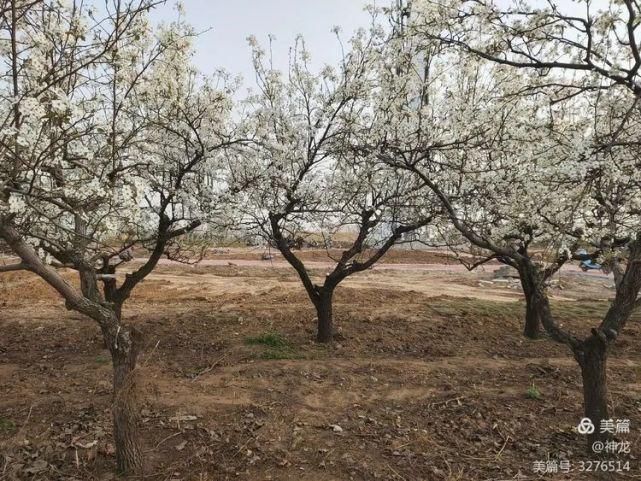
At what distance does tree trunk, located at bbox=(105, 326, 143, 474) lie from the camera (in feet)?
14.2

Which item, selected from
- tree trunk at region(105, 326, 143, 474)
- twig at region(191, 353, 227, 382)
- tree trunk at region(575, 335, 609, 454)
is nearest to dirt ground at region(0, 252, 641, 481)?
twig at region(191, 353, 227, 382)

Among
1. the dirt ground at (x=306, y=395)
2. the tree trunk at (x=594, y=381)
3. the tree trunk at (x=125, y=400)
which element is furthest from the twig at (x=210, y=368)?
the tree trunk at (x=594, y=381)

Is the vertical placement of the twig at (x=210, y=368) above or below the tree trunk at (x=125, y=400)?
below

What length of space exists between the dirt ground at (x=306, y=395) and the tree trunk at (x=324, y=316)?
38 centimetres

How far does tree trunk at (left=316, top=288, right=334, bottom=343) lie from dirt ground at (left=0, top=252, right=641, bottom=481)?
0.38 m

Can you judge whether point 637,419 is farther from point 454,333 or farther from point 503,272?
point 503,272

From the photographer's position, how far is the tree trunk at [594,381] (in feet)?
17.1

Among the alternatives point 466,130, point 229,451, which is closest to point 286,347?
point 229,451

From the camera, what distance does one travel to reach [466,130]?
7.82 m

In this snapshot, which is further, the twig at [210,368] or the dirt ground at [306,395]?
the twig at [210,368]

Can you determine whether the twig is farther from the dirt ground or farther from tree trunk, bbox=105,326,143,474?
tree trunk, bbox=105,326,143,474

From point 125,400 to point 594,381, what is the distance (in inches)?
189

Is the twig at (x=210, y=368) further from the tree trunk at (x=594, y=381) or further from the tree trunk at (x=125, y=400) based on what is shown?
the tree trunk at (x=594, y=381)

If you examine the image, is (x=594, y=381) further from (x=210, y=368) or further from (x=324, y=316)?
(x=210, y=368)
